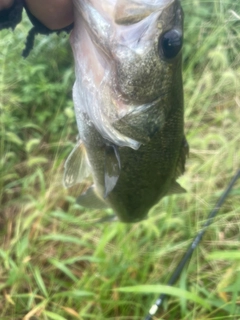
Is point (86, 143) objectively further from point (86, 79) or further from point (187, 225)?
point (187, 225)

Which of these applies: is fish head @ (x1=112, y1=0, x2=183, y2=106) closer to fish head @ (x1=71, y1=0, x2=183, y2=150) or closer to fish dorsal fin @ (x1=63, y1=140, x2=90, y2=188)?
fish head @ (x1=71, y1=0, x2=183, y2=150)

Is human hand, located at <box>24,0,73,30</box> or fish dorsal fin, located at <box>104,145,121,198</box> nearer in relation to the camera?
human hand, located at <box>24,0,73,30</box>

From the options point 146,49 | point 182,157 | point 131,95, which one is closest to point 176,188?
point 182,157

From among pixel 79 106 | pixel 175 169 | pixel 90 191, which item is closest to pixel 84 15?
pixel 79 106

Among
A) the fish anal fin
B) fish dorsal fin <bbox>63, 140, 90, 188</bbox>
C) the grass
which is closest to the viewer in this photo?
the fish anal fin

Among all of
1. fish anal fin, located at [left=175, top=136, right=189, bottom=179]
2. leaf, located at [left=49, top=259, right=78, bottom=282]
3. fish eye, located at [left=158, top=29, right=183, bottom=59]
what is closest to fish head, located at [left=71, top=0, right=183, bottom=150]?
fish eye, located at [left=158, top=29, right=183, bottom=59]

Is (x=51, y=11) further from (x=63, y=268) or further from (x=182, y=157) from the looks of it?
(x=63, y=268)

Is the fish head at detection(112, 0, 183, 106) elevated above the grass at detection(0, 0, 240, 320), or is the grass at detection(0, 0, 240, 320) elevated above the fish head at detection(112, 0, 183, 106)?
the fish head at detection(112, 0, 183, 106)
